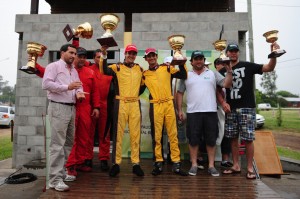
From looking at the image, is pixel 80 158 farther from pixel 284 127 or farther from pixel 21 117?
pixel 284 127

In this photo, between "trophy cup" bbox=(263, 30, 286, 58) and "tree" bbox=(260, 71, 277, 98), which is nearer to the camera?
"trophy cup" bbox=(263, 30, 286, 58)

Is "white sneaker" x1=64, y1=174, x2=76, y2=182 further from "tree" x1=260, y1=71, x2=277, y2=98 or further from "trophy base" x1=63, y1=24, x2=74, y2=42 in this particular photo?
"tree" x1=260, y1=71, x2=277, y2=98

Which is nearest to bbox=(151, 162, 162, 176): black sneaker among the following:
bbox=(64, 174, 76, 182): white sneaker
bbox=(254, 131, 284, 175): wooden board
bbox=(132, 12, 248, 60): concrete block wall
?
bbox=(64, 174, 76, 182): white sneaker

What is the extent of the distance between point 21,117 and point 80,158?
11.1 ft

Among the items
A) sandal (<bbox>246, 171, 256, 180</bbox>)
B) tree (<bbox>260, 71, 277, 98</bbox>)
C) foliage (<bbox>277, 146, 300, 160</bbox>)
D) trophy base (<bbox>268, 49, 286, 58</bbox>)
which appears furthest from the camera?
tree (<bbox>260, 71, 277, 98</bbox>)

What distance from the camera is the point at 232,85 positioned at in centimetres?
389

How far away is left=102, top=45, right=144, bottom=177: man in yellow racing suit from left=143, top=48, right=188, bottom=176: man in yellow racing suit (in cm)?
25

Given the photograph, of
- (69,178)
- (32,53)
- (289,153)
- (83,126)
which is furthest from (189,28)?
(289,153)

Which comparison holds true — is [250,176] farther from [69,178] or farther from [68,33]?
[68,33]

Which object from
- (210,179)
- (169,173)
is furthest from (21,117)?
(210,179)

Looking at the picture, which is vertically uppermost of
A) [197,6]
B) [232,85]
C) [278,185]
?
[197,6]

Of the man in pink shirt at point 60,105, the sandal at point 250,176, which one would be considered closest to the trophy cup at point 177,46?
the man in pink shirt at point 60,105

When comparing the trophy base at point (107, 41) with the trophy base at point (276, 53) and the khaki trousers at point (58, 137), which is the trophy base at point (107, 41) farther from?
the trophy base at point (276, 53)

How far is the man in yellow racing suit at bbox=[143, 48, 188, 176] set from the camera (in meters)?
3.79
